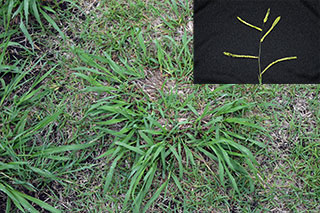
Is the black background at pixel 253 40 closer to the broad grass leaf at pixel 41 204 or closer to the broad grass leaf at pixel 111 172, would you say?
the broad grass leaf at pixel 111 172

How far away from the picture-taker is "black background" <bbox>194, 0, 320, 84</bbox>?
1.44 m

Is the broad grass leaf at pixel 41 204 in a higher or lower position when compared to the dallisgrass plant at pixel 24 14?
lower

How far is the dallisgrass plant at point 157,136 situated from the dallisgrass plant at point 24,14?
0.31 metres

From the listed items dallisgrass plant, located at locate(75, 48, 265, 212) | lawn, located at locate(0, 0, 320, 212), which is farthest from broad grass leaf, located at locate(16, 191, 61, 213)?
dallisgrass plant, located at locate(75, 48, 265, 212)

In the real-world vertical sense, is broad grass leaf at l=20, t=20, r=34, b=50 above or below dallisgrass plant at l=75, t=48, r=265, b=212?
above

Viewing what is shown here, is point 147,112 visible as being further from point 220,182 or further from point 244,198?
point 244,198

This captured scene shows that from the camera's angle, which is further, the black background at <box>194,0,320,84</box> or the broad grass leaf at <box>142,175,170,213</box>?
the black background at <box>194,0,320,84</box>

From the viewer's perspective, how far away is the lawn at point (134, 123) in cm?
128

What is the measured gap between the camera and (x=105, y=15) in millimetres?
1427

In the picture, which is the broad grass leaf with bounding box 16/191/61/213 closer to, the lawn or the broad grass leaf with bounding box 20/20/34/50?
the lawn

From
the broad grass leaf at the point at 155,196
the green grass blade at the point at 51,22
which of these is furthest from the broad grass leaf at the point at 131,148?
the green grass blade at the point at 51,22

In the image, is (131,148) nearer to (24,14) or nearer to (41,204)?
(41,204)

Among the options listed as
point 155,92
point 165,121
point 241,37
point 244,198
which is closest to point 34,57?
point 155,92

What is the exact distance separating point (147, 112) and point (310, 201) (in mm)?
978
